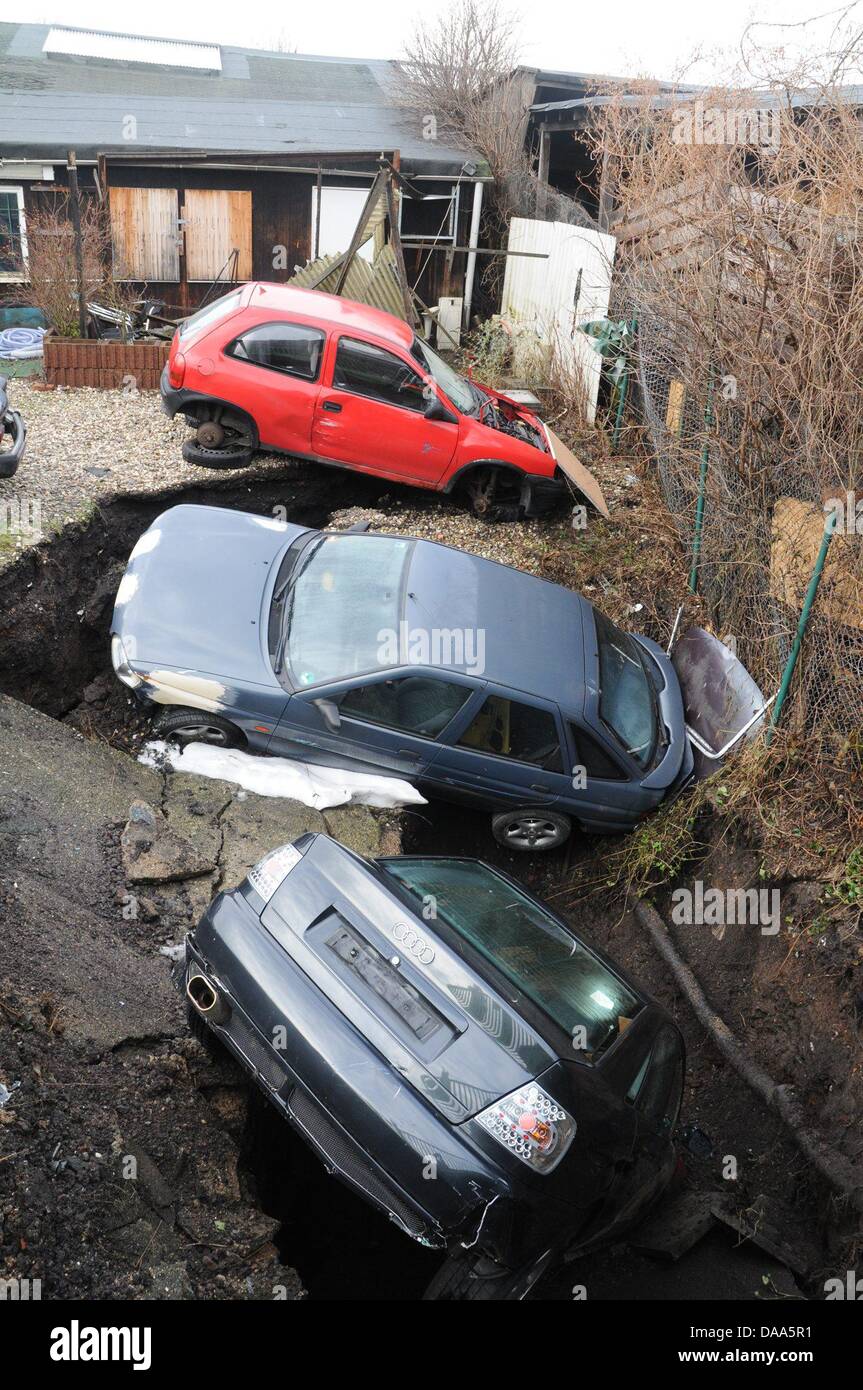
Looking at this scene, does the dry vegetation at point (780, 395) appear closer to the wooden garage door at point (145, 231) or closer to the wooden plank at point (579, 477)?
the wooden plank at point (579, 477)

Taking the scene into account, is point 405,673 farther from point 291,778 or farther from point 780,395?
point 780,395

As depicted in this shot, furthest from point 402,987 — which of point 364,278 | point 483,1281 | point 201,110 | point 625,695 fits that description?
point 201,110

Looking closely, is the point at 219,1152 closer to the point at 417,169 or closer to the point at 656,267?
the point at 656,267

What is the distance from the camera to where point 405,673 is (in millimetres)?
6145

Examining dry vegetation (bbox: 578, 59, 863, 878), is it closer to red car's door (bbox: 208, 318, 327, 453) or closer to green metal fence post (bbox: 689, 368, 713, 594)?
green metal fence post (bbox: 689, 368, 713, 594)

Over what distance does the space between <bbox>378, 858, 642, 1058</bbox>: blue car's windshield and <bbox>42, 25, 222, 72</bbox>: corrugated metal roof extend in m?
19.4

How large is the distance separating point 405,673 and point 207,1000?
2471 millimetres

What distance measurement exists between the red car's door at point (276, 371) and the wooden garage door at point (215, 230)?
708 centimetres

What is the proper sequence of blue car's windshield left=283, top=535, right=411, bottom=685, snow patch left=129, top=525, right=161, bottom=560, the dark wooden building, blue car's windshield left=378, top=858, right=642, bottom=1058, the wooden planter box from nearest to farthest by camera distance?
1. blue car's windshield left=378, top=858, right=642, bottom=1058
2. blue car's windshield left=283, top=535, right=411, bottom=685
3. snow patch left=129, top=525, right=161, bottom=560
4. the wooden planter box
5. the dark wooden building

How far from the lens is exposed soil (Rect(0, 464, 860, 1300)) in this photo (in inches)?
145

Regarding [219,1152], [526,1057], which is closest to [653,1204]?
[526,1057]

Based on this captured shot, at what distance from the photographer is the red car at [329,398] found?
9.17m

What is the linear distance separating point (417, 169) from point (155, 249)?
4320 mm

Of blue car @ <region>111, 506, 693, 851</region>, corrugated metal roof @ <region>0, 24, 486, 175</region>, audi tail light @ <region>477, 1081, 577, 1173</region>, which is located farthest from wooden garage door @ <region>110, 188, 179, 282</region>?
audi tail light @ <region>477, 1081, 577, 1173</region>
